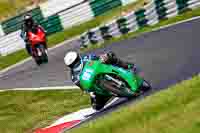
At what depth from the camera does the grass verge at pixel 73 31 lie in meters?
28.0

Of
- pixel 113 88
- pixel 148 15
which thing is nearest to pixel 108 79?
pixel 113 88

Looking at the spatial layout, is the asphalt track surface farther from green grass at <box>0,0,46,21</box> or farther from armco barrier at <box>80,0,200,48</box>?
green grass at <box>0,0,46,21</box>

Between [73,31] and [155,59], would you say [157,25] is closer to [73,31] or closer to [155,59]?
[155,59]

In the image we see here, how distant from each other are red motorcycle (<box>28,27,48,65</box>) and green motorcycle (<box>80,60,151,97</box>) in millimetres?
10020

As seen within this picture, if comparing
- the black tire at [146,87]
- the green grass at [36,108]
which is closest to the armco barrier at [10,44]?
the green grass at [36,108]

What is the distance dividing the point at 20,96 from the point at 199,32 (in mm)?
5390

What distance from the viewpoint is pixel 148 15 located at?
74.8ft

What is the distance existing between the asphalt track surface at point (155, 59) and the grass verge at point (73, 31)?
4.40m

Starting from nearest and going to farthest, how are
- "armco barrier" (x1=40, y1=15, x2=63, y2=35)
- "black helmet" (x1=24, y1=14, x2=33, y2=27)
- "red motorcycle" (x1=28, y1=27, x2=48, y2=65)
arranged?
"black helmet" (x1=24, y1=14, x2=33, y2=27), "red motorcycle" (x1=28, y1=27, x2=48, y2=65), "armco barrier" (x1=40, y1=15, x2=63, y2=35)

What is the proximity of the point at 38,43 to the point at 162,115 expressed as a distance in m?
12.8

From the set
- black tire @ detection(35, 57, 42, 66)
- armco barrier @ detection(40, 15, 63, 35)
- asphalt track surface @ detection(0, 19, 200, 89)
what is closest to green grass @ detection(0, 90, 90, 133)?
asphalt track surface @ detection(0, 19, 200, 89)

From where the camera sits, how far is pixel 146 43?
1792cm

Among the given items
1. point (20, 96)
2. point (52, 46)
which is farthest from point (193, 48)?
point (52, 46)

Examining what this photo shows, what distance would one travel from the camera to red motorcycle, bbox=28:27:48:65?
21.4 metres
